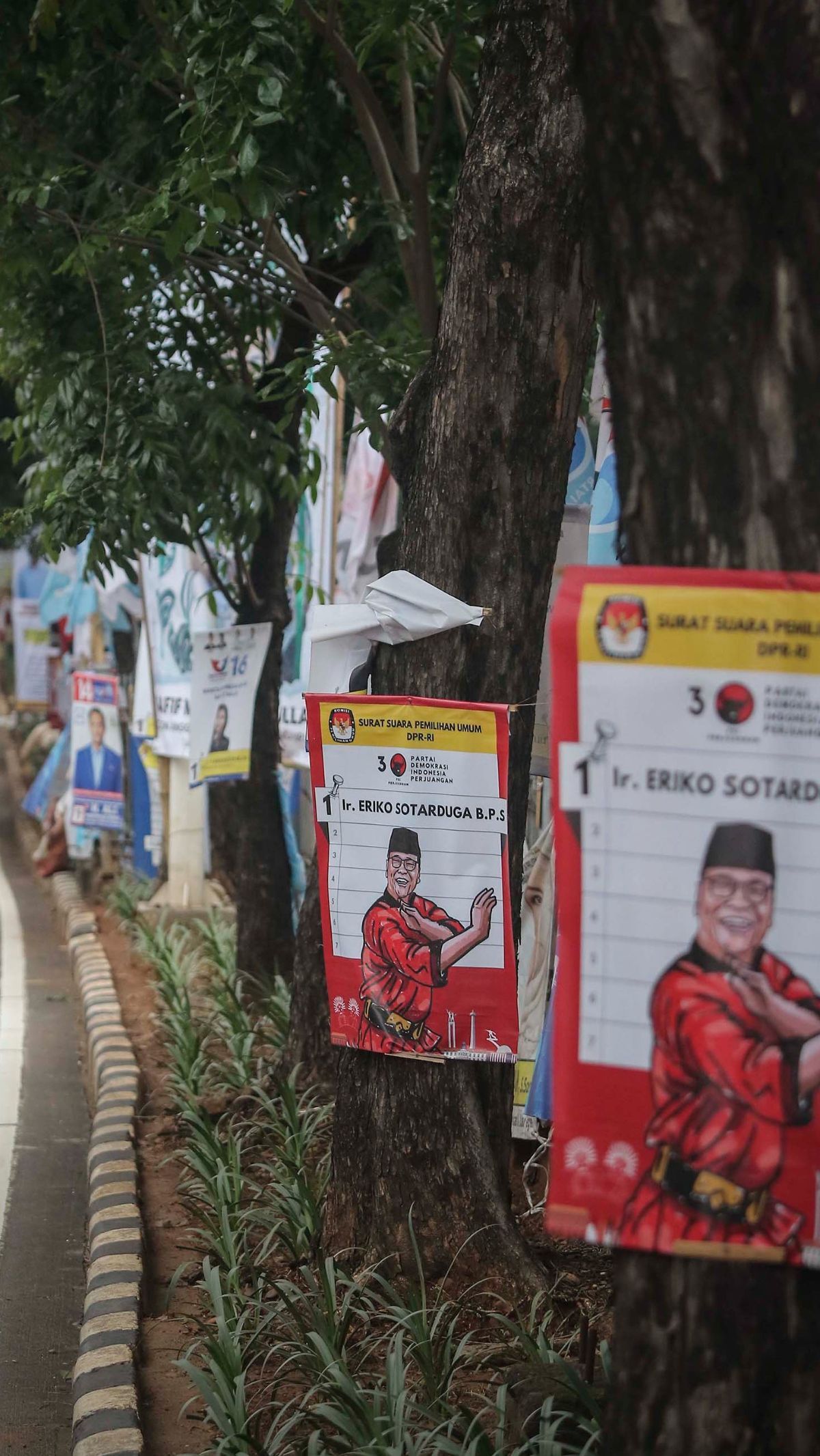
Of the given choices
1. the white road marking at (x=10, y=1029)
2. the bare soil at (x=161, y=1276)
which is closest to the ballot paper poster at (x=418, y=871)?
the bare soil at (x=161, y=1276)

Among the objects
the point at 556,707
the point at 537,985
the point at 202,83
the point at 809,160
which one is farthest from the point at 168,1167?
the point at 809,160

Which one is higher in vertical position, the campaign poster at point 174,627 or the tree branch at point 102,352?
the tree branch at point 102,352

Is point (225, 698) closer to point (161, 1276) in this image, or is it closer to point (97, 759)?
point (161, 1276)

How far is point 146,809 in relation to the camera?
14.4m

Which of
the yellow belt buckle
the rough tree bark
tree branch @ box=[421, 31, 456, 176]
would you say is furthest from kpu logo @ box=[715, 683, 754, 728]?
the rough tree bark

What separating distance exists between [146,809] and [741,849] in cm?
1221

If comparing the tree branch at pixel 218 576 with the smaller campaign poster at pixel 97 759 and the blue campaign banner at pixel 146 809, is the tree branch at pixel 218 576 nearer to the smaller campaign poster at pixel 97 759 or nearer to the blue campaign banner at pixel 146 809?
the blue campaign banner at pixel 146 809

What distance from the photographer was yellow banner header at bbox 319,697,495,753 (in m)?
4.64

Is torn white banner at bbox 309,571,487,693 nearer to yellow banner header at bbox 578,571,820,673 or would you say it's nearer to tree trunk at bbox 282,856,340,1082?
tree trunk at bbox 282,856,340,1082

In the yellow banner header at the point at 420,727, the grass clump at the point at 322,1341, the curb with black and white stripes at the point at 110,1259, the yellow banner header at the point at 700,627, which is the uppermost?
the yellow banner header at the point at 700,627

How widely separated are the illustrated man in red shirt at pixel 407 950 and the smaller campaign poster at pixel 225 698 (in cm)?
406

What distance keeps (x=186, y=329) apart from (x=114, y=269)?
2.20 ft

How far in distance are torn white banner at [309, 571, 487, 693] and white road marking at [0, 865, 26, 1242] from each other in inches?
123

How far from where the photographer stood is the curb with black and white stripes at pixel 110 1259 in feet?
13.8
